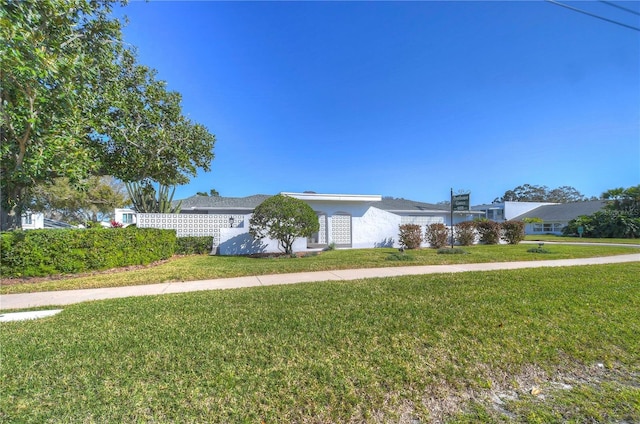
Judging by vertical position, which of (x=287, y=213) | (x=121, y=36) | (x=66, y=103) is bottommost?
(x=287, y=213)

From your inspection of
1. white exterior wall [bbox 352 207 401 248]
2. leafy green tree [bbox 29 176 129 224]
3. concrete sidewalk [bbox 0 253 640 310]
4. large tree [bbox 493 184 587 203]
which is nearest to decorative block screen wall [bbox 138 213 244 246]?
white exterior wall [bbox 352 207 401 248]

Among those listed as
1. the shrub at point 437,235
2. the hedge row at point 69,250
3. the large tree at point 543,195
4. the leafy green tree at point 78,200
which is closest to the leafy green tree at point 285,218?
the hedge row at point 69,250

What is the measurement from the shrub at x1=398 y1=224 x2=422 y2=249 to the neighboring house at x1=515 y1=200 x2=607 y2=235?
1212 inches

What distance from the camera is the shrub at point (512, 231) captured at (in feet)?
57.3

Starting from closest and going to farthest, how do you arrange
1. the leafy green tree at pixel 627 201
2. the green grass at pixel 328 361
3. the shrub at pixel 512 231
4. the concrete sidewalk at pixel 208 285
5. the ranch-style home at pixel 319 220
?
the green grass at pixel 328 361 < the concrete sidewalk at pixel 208 285 < the ranch-style home at pixel 319 220 < the shrub at pixel 512 231 < the leafy green tree at pixel 627 201

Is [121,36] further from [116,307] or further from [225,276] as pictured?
[116,307]

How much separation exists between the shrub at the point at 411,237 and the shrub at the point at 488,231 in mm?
4373

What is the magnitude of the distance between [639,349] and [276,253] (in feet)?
37.5

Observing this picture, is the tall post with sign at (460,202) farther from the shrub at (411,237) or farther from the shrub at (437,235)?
the shrub at (411,237)

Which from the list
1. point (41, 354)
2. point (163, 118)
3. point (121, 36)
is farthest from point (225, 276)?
point (121, 36)

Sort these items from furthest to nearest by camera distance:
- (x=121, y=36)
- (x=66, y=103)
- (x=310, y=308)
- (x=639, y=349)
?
(x=121, y=36) < (x=66, y=103) < (x=310, y=308) < (x=639, y=349)

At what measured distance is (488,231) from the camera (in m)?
16.9

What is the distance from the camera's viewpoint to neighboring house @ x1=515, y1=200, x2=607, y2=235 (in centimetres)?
3512

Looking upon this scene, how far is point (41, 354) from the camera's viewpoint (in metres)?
3.18
